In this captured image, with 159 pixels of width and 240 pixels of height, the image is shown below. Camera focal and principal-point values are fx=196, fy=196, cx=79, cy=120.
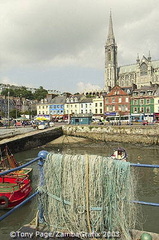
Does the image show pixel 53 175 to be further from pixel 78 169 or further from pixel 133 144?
pixel 133 144

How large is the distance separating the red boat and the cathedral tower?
422 feet

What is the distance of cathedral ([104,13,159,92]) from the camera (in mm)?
120738

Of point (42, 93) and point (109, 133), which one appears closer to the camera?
point (109, 133)

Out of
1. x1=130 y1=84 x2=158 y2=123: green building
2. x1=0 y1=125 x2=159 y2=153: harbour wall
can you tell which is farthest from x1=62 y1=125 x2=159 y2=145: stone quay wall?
x1=130 y1=84 x2=158 y2=123: green building

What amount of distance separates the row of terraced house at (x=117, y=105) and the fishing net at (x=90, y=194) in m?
44.6

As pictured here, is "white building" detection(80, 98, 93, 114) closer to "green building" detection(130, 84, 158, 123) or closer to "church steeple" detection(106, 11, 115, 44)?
"green building" detection(130, 84, 158, 123)

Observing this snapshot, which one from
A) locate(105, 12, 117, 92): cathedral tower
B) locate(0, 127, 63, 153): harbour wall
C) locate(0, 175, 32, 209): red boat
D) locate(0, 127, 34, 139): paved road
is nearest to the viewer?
locate(0, 175, 32, 209): red boat

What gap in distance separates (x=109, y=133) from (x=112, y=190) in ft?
105

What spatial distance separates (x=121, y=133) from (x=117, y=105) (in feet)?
81.0

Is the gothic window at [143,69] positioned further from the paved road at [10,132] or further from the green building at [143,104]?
the paved road at [10,132]

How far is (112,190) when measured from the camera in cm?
319

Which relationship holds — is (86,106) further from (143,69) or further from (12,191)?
(143,69)

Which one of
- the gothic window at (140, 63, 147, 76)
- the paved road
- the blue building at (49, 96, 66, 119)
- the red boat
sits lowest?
the red boat

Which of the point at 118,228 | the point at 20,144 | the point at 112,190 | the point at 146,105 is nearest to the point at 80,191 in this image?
the point at 112,190
